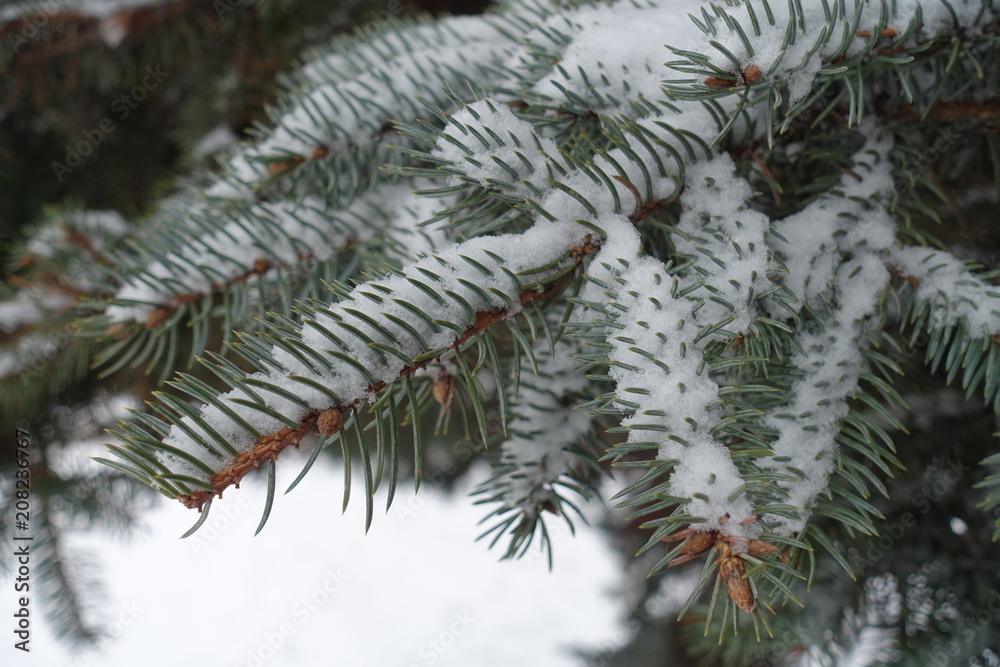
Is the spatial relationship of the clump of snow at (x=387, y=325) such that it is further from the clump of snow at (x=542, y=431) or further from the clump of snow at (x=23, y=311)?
the clump of snow at (x=23, y=311)

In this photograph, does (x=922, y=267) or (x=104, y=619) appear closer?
(x=922, y=267)

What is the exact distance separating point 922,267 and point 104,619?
1.66 metres

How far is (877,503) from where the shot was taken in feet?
2.56

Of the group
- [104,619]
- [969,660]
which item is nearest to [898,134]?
[969,660]

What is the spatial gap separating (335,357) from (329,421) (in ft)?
0.14

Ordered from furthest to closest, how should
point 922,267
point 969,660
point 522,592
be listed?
1. point 522,592
2. point 969,660
3. point 922,267

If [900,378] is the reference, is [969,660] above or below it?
below

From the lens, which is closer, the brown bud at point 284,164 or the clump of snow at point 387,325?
the clump of snow at point 387,325

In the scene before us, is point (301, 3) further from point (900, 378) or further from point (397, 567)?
point (397, 567)
